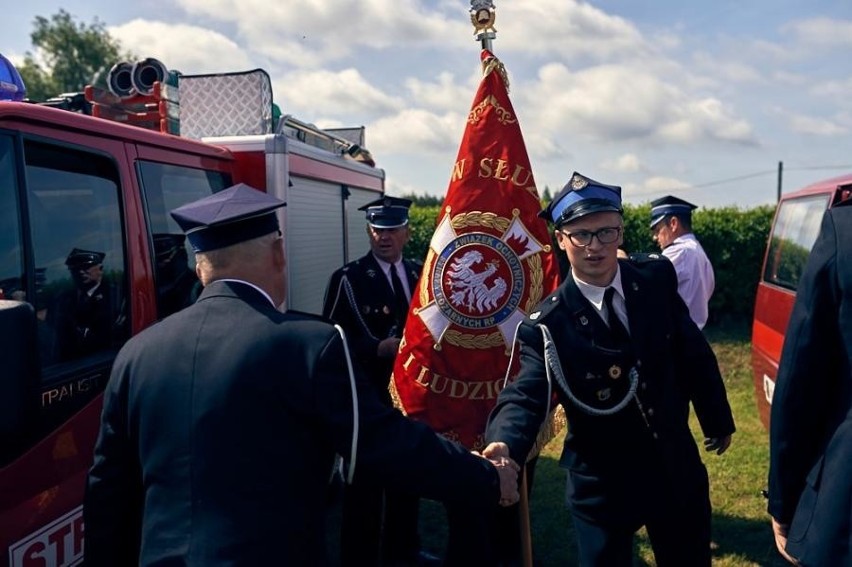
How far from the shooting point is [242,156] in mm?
3754

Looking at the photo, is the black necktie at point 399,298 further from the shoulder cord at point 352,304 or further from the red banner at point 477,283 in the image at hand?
the red banner at point 477,283

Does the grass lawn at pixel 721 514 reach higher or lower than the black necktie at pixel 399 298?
lower

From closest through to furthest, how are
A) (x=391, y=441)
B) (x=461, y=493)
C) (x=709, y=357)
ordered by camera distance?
(x=391, y=441) → (x=461, y=493) → (x=709, y=357)

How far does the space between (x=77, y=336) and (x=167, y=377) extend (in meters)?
0.97

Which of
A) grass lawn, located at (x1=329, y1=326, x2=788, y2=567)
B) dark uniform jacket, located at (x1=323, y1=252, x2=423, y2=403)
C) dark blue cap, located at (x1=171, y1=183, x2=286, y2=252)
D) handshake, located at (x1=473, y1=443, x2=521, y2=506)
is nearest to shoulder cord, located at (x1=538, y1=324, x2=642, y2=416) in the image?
handshake, located at (x1=473, y1=443, x2=521, y2=506)

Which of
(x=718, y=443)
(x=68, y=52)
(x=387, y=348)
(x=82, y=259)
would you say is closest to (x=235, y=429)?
(x=82, y=259)

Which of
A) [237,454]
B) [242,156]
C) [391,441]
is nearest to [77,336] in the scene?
[237,454]

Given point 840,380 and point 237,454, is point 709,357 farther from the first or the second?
point 237,454

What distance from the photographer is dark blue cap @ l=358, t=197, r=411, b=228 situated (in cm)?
426

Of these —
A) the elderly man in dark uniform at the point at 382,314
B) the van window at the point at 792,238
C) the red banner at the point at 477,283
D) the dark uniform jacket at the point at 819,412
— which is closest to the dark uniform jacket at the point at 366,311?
the elderly man in dark uniform at the point at 382,314

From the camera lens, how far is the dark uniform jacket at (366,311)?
4105 millimetres

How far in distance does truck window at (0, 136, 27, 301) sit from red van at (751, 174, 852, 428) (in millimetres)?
4499

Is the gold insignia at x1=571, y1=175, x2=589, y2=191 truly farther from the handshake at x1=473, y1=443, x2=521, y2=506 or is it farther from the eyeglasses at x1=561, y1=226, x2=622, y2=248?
the handshake at x1=473, y1=443, x2=521, y2=506

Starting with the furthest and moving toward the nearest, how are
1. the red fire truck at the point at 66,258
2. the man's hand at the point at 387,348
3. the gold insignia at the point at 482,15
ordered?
the man's hand at the point at 387,348 → the gold insignia at the point at 482,15 → the red fire truck at the point at 66,258
